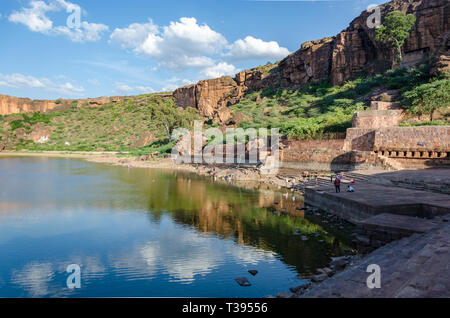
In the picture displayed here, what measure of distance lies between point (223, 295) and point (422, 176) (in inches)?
530

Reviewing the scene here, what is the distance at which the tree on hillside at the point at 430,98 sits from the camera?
2261 centimetres

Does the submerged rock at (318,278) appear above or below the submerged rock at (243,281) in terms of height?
above

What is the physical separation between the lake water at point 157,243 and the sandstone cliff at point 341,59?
24440 mm

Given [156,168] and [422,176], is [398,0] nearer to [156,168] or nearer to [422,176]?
[422,176]

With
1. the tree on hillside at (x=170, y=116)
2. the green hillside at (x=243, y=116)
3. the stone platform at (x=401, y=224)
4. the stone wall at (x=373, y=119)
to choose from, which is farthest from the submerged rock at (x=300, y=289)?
the tree on hillside at (x=170, y=116)

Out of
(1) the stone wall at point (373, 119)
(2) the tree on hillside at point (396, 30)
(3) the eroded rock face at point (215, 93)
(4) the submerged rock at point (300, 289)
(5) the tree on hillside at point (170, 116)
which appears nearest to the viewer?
(4) the submerged rock at point (300, 289)

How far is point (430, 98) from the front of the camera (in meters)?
23.0

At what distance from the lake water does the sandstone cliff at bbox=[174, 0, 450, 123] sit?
2444 cm

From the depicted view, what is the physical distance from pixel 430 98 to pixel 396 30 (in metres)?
15.7

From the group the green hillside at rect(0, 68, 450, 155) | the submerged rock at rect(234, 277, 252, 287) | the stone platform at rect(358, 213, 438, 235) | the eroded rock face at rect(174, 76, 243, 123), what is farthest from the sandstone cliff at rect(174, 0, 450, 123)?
the submerged rock at rect(234, 277, 252, 287)

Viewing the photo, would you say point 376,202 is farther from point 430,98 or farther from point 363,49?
point 363,49

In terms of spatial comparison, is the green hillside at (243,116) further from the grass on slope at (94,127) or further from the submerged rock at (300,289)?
the submerged rock at (300,289)

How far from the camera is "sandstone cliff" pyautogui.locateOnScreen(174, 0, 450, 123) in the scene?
33.4 meters
